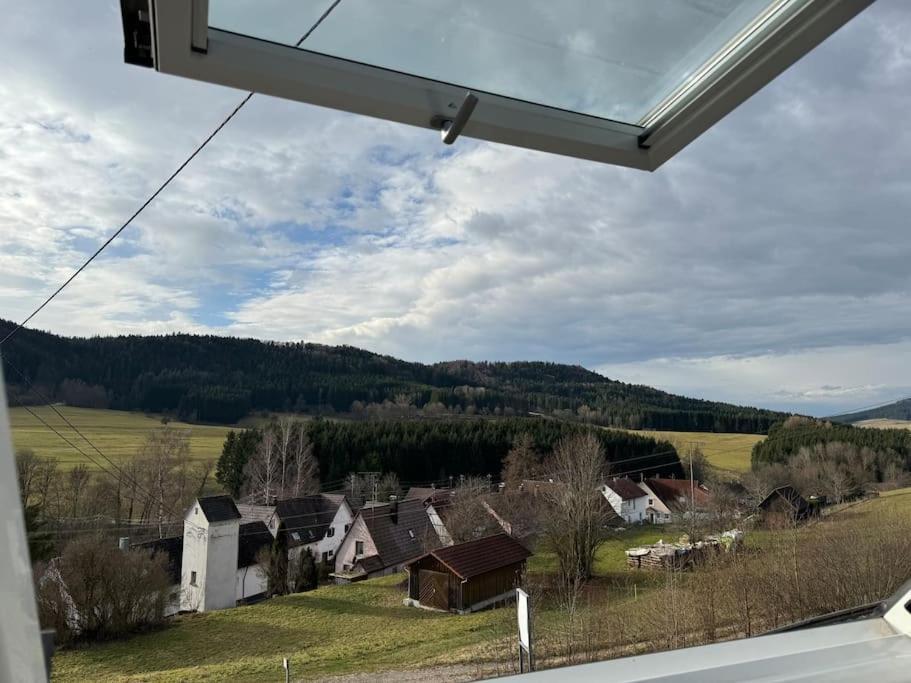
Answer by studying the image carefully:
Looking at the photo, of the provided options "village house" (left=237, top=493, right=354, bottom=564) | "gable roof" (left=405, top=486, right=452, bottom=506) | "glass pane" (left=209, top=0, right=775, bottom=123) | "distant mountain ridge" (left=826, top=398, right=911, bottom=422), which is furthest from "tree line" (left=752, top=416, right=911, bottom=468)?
"glass pane" (left=209, top=0, right=775, bottom=123)

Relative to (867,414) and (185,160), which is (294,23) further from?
(867,414)

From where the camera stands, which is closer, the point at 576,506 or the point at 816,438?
the point at 576,506

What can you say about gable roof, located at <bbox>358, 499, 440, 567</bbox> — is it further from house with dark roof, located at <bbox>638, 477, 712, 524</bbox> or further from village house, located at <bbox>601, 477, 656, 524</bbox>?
house with dark roof, located at <bbox>638, 477, 712, 524</bbox>

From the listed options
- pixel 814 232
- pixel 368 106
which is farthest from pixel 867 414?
pixel 368 106

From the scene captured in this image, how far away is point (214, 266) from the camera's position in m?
7.55

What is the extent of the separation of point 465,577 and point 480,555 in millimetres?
383

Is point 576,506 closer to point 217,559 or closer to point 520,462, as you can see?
point 520,462

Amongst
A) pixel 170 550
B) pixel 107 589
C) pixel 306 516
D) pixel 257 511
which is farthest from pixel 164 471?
pixel 306 516

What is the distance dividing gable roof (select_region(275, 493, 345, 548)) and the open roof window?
6.80 m

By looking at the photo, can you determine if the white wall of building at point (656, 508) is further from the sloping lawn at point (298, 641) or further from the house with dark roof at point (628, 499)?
the sloping lawn at point (298, 641)

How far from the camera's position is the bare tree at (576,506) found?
556 cm

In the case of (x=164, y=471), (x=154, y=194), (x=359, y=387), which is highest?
(x=359, y=387)

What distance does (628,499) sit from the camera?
28.6 feet

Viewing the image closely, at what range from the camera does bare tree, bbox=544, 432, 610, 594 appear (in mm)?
5562
